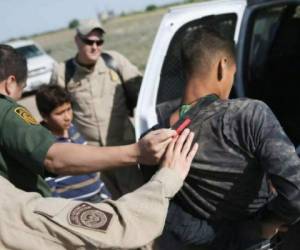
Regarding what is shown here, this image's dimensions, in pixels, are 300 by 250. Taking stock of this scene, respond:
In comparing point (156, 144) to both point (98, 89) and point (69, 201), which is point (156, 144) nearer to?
point (69, 201)

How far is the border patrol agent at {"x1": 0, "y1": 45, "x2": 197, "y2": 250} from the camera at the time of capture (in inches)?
50.8

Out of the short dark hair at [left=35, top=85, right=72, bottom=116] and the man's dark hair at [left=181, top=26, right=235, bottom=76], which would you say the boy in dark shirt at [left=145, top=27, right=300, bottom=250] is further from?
the short dark hair at [left=35, top=85, right=72, bottom=116]

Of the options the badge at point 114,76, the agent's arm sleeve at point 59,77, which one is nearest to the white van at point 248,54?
the badge at point 114,76

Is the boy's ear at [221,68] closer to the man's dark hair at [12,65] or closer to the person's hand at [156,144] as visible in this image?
the person's hand at [156,144]

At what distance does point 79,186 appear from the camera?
3.46m

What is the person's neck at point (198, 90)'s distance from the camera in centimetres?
200

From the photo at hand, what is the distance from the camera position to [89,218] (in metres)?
1.34

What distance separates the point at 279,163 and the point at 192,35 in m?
0.65

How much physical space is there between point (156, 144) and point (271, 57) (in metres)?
2.66

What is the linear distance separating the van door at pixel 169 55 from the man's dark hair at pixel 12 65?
1508 mm

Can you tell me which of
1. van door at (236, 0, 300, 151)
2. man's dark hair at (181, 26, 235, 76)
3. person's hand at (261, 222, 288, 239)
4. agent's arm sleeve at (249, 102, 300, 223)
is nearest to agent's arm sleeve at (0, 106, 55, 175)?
man's dark hair at (181, 26, 235, 76)

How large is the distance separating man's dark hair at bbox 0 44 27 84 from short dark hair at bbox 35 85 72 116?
1.35 meters

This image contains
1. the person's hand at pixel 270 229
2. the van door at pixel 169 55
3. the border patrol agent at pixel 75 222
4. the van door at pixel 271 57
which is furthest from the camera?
the van door at pixel 271 57

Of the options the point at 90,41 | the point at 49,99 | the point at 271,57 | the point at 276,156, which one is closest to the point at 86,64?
the point at 90,41
